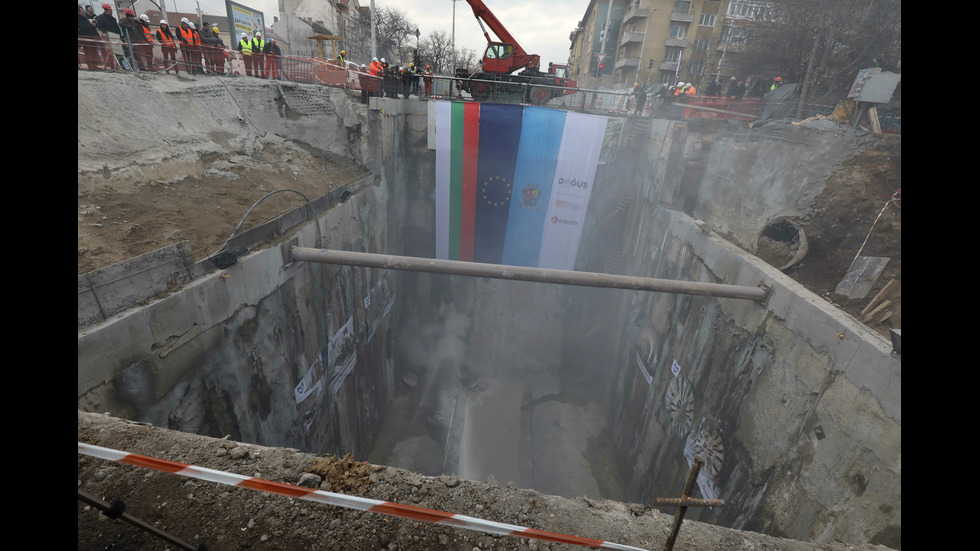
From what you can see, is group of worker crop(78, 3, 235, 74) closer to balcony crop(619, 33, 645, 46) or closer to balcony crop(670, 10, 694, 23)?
balcony crop(619, 33, 645, 46)

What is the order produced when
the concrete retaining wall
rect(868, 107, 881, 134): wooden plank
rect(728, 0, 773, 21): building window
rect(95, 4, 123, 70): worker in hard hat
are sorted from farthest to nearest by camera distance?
rect(728, 0, 773, 21): building window, rect(868, 107, 881, 134): wooden plank, rect(95, 4, 123, 70): worker in hard hat, the concrete retaining wall

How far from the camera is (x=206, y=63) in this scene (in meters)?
11.8

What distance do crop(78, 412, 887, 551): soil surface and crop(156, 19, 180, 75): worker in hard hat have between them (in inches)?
443

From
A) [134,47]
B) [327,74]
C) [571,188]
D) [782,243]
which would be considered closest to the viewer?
[782,243]

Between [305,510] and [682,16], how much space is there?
5208cm

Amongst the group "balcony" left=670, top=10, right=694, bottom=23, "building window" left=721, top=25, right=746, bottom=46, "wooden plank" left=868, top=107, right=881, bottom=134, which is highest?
"balcony" left=670, top=10, right=694, bottom=23

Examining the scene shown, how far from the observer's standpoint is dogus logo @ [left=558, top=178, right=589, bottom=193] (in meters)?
12.4

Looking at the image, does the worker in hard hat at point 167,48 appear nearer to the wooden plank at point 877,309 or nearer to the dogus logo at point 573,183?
the dogus logo at point 573,183

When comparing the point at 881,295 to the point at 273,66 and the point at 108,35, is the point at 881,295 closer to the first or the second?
the point at 273,66

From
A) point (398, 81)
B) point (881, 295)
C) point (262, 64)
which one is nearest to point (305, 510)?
point (881, 295)

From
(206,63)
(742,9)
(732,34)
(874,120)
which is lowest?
(874,120)

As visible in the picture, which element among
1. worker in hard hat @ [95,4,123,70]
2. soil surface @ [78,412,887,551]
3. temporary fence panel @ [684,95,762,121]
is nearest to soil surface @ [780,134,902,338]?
soil surface @ [78,412,887,551]

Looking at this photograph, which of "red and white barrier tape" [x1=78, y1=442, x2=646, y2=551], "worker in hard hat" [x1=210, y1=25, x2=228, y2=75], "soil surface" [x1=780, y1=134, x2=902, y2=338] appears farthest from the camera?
"worker in hard hat" [x1=210, y1=25, x2=228, y2=75]

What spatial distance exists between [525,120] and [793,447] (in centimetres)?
1002
